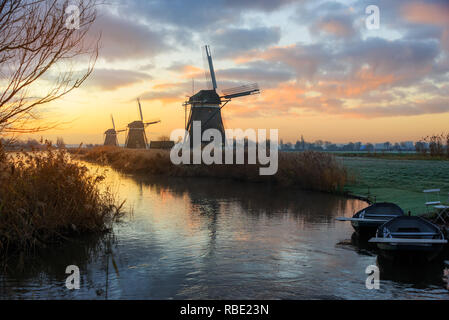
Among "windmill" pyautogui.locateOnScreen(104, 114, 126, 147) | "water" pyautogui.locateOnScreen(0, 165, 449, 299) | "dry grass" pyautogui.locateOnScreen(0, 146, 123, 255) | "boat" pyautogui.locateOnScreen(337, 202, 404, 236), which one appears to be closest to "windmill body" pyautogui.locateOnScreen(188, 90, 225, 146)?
"water" pyautogui.locateOnScreen(0, 165, 449, 299)

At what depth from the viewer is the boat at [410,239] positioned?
24.0 ft

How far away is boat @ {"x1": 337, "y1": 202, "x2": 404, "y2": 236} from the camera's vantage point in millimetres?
9359

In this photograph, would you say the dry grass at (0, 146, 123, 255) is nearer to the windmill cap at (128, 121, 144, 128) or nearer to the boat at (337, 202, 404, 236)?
the boat at (337, 202, 404, 236)

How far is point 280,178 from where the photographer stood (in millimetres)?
21219

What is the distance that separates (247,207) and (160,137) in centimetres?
4426

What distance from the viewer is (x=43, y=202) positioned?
7.86m

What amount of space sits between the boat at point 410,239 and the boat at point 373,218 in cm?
122

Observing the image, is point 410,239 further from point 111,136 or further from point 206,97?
point 111,136

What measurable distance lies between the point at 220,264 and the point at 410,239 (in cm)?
362

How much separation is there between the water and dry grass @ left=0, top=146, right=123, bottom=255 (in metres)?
0.44

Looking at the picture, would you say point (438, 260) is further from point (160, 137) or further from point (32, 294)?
point (160, 137)

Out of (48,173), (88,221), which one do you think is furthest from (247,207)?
(48,173)

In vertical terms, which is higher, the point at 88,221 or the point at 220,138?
the point at 220,138

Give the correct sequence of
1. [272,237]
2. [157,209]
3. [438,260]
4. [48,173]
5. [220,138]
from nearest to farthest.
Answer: [438,260] → [48,173] → [272,237] → [157,209] → [220,138]
